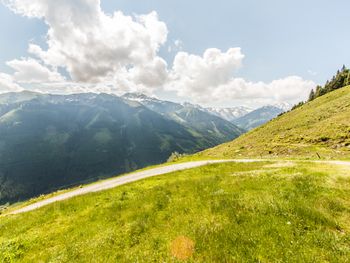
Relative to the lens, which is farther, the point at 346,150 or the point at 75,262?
the point at 346,150

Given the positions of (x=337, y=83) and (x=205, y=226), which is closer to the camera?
(x=205, y=226)

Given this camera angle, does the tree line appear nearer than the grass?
No

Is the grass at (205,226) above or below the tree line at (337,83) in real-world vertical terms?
below

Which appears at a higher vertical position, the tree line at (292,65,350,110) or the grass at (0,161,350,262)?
the tree line at (292,65,350,110)

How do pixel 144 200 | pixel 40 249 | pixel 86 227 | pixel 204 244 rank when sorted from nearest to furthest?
pixel 204 244 < pixel 40 249 < pixel 86 227 < pixel 144 200

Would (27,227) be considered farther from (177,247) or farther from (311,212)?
(311,212)

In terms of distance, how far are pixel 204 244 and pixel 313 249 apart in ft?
13.3

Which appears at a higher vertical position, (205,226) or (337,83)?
(337,83)

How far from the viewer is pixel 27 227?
49.9ft

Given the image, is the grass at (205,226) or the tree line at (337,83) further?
the tree line at (337,83)

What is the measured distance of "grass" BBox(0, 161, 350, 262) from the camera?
869 cm

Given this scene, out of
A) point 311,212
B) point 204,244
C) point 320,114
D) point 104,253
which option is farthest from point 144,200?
point 320,114

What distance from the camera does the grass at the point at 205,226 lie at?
8.69m

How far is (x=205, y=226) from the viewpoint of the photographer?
35.0ft
